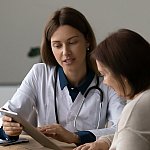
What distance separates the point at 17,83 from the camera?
3012 millimetres

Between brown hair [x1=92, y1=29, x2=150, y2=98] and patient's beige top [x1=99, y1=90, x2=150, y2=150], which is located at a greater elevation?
brown hair [x1=92, y1=29, x2=150, y2=98]

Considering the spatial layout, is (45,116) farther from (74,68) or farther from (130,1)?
(130,1)

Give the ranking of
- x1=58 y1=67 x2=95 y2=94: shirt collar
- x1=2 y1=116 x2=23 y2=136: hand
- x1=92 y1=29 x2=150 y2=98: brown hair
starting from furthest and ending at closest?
x1=58 y1=67 x2=95 y2=94: shirt collar < x1=2 y1=116 x2=23 y2=136: hand < x1=92 y1=29 x2=150 y2=98: brown hair

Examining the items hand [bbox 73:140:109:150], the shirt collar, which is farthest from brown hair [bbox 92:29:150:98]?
the shirt collar

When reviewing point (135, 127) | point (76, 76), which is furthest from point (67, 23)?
point (135, 127)

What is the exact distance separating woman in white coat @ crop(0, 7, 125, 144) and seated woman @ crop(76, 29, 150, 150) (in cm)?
64

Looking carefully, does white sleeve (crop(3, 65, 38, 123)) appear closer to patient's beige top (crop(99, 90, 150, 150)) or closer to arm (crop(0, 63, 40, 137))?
arm (crop(0, 63, 40, 137))

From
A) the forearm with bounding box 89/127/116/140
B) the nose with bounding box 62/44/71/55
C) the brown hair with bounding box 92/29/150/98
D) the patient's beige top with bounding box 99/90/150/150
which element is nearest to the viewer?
the patient's beige top with bounding box 99/90/150/150

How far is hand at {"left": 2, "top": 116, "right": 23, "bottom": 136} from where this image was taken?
1.57 metres

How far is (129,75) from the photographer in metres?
1.10

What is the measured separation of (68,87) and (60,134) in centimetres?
38

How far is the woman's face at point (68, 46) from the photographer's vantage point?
1813 mm

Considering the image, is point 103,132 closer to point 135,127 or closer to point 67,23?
point 67,23

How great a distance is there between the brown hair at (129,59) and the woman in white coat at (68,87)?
0.65m
